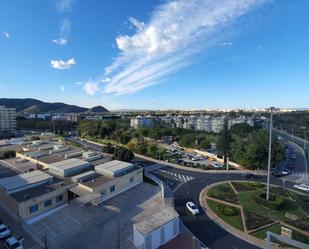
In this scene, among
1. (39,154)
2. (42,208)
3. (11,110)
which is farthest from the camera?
(11,110)

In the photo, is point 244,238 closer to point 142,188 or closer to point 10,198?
point 142,188

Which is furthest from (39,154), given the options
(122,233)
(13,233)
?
(122,233)

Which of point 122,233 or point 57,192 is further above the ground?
point 57,192

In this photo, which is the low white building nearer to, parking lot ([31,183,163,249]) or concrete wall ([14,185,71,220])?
parking lot ([31,183,163,249])

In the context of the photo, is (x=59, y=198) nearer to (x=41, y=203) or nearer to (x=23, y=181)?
(x=41, y=203)

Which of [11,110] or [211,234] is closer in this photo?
[211,234]

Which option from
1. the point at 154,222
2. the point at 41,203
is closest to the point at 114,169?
the point at 41,203

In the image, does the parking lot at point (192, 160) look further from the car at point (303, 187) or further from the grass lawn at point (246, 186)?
the car at point (303, 187)
